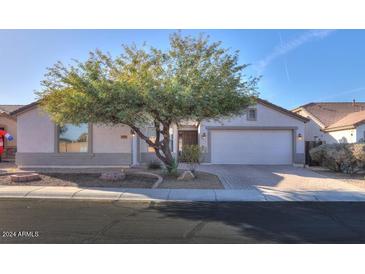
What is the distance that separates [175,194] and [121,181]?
115 inches

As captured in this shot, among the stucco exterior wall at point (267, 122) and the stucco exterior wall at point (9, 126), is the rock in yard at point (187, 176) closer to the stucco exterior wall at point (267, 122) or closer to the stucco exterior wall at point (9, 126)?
the stucco exterior wall at point (267, 122)

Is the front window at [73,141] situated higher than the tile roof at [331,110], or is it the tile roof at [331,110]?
the tile roof at [331,110]

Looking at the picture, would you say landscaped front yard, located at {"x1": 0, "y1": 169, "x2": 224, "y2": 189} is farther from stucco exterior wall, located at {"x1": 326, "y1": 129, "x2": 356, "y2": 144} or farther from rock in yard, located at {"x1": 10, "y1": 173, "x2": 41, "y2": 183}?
stucco exterior wall, located at {"x1": 326, "y1": 129, "x2": 356, "y2": 144}

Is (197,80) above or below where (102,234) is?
above

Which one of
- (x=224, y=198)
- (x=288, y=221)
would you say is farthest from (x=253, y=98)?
(x=288, y=221)

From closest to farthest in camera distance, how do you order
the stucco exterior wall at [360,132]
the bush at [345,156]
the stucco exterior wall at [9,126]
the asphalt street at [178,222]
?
the asphalt street at [178,222], the bush at [345,156], the stucco exterior wall at [360,132], the stucco exterior wall at [9,126]

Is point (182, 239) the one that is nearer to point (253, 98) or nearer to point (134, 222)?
point (134, 222)

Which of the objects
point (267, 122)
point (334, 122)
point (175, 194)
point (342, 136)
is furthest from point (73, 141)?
point (334, 122)

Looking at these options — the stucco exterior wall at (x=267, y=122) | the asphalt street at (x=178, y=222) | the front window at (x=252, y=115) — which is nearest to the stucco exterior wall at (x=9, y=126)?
the stucco exterior wall at (x=267, y=122)

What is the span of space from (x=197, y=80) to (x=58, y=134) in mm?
9436

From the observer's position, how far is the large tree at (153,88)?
1031 cm

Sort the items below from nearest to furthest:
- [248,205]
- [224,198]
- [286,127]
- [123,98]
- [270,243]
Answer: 1. [270,243]
2. [248,205]
3. [224,198]
4. [123,98]
5. [286,127]

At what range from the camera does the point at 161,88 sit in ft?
34.4

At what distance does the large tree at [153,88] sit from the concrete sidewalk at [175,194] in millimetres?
2766
